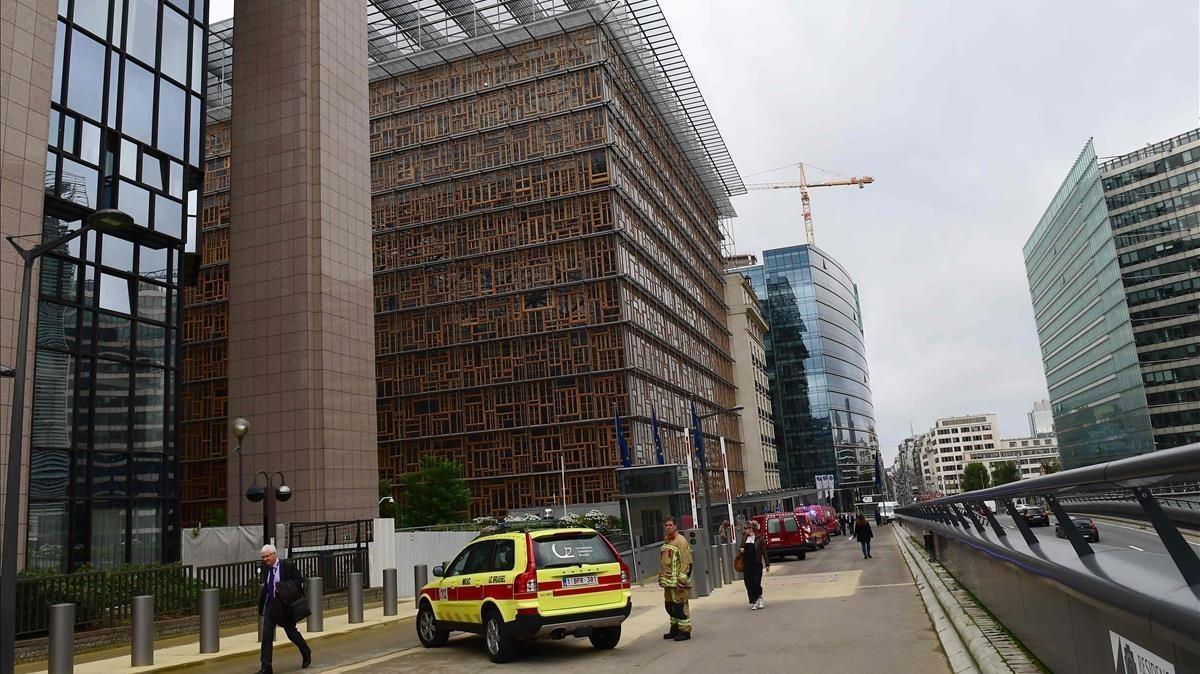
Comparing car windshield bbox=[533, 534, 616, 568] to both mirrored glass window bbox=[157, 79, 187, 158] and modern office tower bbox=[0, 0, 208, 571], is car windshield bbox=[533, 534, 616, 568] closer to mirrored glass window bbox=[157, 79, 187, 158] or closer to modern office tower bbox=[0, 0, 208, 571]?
modern office tower bbox=[0, 0, 208, 571]

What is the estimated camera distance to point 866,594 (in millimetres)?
18500

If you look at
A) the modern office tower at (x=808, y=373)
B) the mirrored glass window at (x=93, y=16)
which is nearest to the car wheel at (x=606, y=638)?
the mirrored glass window at (x=93, y=16)

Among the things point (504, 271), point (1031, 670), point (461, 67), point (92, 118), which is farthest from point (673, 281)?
point (1031, 670)

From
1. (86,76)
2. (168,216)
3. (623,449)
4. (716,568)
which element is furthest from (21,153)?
(623,449)

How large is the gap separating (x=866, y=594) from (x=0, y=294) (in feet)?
71.1

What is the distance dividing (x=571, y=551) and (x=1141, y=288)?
349ft

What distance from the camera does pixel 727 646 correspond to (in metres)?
12.1

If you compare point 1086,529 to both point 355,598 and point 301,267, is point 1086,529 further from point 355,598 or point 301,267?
point 301,267

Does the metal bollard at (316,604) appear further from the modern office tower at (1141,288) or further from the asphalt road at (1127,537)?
the modern office tower at (1141,288)

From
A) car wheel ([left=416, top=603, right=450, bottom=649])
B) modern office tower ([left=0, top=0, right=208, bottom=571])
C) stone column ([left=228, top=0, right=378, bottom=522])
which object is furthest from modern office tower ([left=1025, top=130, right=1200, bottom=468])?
car wheel ([left=416, top=603, right=450, bottom=649])

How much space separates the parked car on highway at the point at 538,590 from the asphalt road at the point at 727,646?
38 cm

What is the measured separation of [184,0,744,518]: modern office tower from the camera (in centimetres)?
5469

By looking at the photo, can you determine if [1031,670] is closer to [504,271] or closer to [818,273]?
[504,271]

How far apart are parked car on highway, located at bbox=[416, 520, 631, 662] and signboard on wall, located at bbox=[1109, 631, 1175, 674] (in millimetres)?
7916
